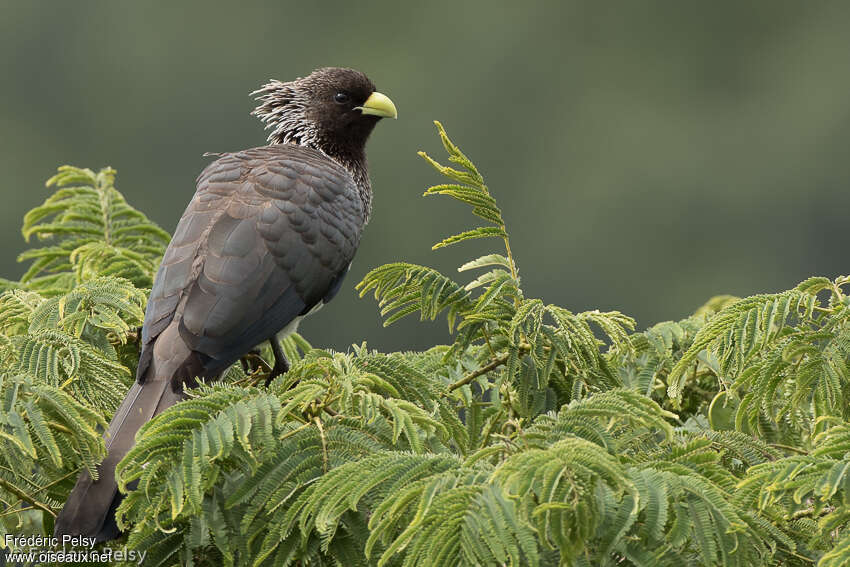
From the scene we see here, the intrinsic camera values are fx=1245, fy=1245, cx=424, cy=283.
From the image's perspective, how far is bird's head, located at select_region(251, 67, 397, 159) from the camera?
6152mm

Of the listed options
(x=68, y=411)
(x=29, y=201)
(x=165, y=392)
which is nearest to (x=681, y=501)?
(x=68, y=411)

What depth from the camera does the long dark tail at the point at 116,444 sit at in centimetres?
293

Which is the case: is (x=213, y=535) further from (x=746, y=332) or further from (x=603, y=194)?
(x=603, y=194)

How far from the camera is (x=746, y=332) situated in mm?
3062

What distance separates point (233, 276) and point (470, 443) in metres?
1.17

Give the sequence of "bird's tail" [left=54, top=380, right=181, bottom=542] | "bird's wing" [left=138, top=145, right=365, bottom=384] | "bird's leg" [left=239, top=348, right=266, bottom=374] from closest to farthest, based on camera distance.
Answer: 1. "bird's tail" [left=54, top=380, right=181, bottom=542]
2. "bird's wing" [left=138, top=145, right=365, bottom=384]
3. "bird's leg" [left=239, top=348, right=266, bottom=374]

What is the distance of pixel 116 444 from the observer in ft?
10.6

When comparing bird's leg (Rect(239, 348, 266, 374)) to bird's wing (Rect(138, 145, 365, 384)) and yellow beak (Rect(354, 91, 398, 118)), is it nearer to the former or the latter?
bird's wing (Rect(138, 145, 365, 384))

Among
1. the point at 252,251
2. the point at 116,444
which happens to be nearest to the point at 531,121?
the point at 252,251

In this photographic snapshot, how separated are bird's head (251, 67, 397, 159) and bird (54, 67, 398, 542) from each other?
332 mm

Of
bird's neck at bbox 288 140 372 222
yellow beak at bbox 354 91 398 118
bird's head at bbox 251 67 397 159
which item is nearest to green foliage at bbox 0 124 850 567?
bird's neck at bbox 288 140 372 222

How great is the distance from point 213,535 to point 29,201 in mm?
29618

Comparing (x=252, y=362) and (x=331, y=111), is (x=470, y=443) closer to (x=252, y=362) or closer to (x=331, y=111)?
(x=252, y=362)

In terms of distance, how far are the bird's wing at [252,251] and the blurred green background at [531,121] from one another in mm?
17329
